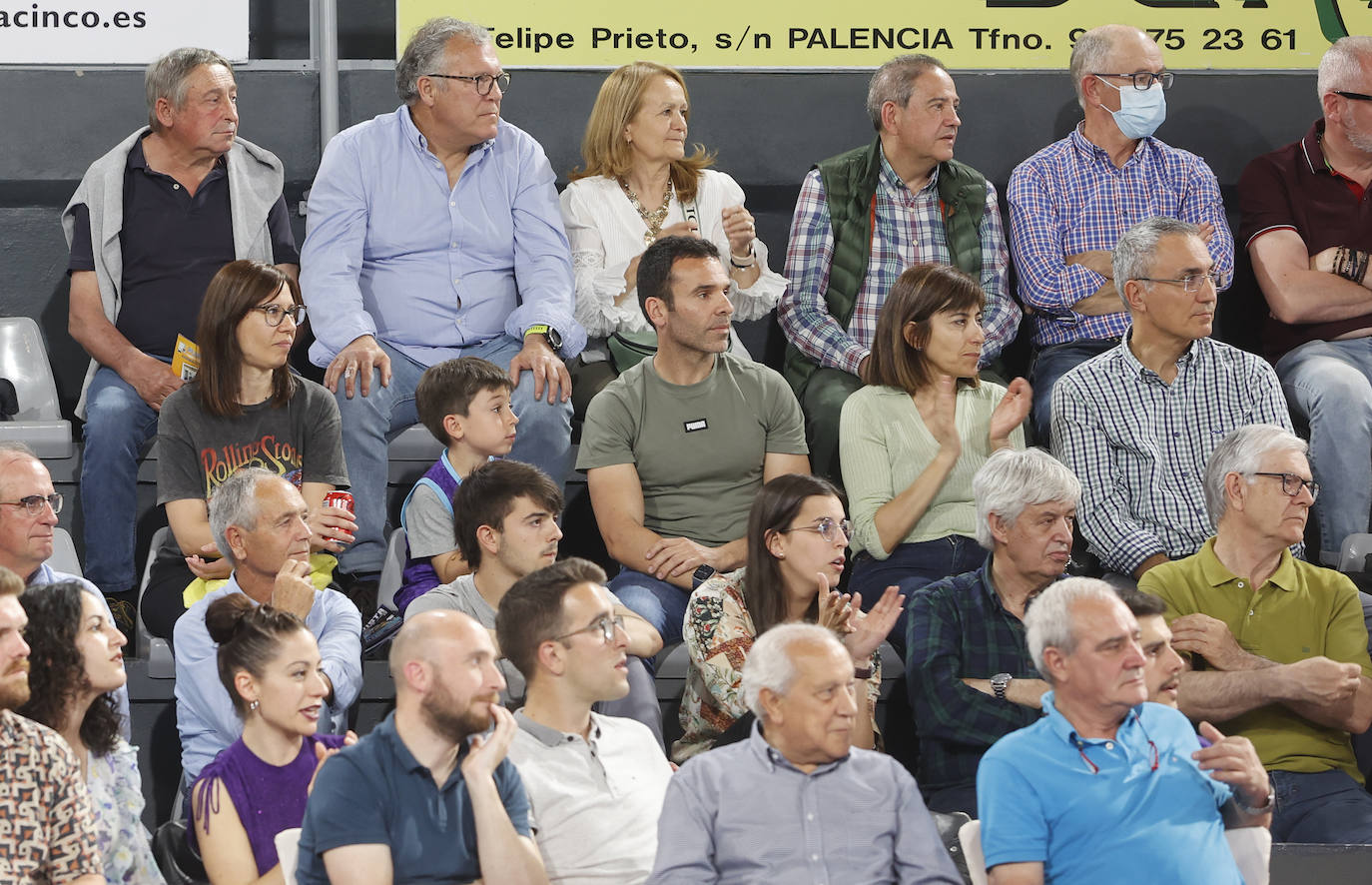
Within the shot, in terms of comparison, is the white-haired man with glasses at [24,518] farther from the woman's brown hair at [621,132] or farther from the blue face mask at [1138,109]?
the blue face mask at [1138,109]

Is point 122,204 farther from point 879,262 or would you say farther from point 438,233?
point 879,262

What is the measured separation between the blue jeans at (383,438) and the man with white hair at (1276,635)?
4.98 ft

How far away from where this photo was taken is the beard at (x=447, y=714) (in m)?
2.77

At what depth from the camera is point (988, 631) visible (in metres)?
3.62

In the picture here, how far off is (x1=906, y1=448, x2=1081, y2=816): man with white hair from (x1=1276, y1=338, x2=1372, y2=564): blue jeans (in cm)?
109

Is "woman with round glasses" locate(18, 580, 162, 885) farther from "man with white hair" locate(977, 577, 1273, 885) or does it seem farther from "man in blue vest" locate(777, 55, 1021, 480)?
"man in blue vest" locate(777, 55, 1021, 480)

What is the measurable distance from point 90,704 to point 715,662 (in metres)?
1.21

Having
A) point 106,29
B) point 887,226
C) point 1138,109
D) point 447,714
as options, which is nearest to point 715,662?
point 447,714

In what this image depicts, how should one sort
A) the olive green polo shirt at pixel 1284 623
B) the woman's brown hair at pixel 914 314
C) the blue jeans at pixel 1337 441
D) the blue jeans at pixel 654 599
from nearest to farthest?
the olive green polo shirt at pixel 1284 623, the blue jeans at pixel 654 599, the woman's brown hair at pixel 914 314, the blue jeans at pixel 1337 441

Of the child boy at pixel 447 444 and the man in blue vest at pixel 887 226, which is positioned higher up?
the man in blue vest at pixel 887 226

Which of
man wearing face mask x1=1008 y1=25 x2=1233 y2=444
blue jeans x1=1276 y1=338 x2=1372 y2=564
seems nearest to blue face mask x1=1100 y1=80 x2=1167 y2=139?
man wearing face mask x1=1008 y1=25 x2=1233 y2=444

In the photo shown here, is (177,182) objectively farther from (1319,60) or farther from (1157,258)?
(1319,60)

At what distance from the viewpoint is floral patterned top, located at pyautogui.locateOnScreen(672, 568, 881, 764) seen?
3.56 metres

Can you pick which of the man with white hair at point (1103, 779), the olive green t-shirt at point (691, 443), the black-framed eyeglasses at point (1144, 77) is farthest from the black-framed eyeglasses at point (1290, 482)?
the black-framed eyeglasses at point (1144, 77)
